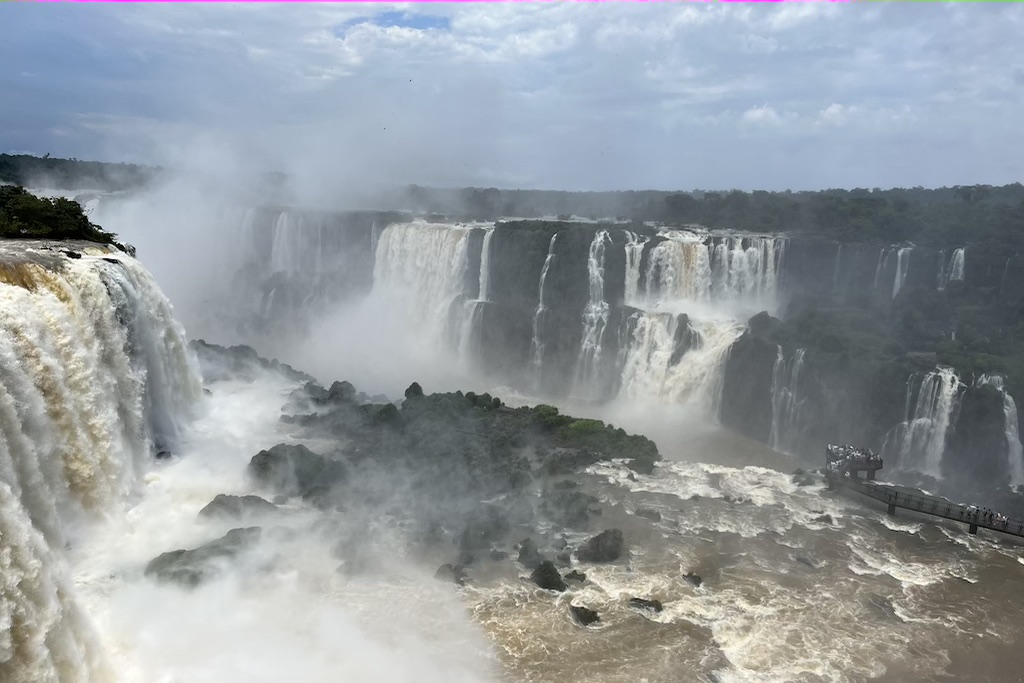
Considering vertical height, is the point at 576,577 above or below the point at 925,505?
below

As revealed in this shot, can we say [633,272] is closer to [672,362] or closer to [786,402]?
[672,362]

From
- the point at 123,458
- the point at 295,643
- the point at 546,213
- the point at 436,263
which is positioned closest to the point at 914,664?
the point at 295,643

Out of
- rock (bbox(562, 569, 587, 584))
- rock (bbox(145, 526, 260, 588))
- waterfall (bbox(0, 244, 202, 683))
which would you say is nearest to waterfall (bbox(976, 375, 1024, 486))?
rock (bbox(562, 569, 587, 584))

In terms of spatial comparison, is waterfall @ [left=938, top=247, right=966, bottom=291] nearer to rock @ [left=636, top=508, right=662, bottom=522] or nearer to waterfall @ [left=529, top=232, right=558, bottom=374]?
waterfall @ [left=529, top=232, right=558, bottom=374]

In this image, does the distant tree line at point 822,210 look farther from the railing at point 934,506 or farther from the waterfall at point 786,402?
the railing at point 934,506

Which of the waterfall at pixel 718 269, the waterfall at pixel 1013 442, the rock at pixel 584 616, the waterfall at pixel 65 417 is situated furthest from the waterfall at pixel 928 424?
the waterfall at pixel 65 417

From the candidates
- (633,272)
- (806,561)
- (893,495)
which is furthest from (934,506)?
(633,272)
